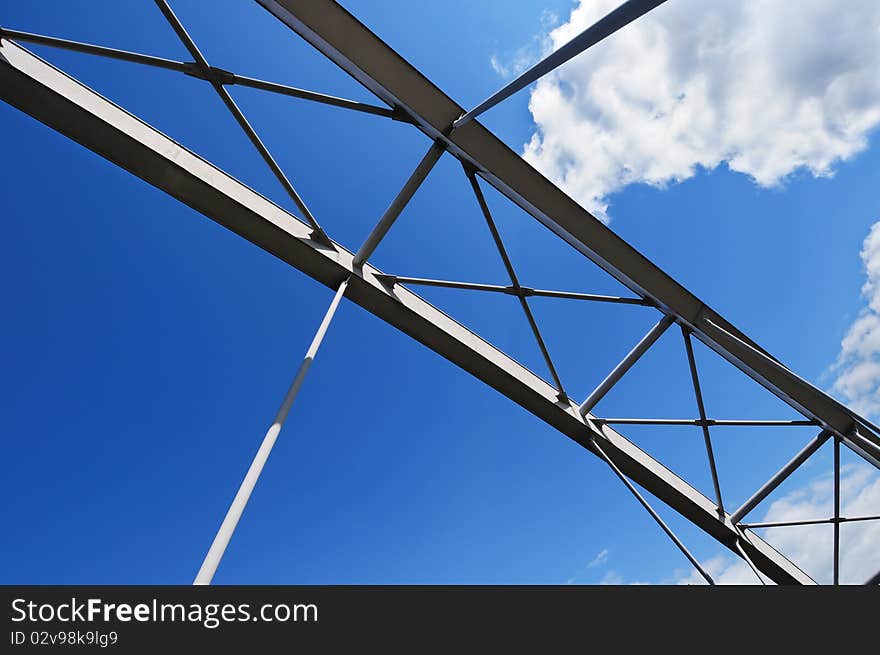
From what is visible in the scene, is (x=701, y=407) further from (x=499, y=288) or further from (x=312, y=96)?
(x=312, y=96)

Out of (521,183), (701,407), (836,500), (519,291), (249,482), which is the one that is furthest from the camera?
(836,500)

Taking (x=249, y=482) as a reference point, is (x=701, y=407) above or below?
above

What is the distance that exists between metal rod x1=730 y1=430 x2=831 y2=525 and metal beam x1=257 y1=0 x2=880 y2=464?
25 centimetres

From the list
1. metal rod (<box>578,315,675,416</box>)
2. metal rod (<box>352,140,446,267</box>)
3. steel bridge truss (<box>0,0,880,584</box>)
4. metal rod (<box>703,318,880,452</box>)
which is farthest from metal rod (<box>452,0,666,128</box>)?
metal rod (<box>703,318,880,452</box>)

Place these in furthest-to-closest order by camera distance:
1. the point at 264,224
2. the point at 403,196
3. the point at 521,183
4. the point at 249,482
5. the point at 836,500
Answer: the point at 836,500 < the point at 521,183 < the point at 403,196 < the point at 264,224 < the point at 249,482

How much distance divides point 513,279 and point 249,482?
10.6ft

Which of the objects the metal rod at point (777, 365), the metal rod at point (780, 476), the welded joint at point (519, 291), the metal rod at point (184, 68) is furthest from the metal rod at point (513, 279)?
the metal rod at point (780, 476)

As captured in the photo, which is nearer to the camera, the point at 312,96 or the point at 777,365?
the point at 312,96

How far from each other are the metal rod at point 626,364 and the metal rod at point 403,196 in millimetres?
3225

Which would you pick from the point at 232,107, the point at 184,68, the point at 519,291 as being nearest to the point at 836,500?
the point at 519,291

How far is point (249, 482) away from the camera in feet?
7.90

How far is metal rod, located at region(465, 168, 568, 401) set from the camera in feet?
14.6

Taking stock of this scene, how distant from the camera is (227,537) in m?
2.19
